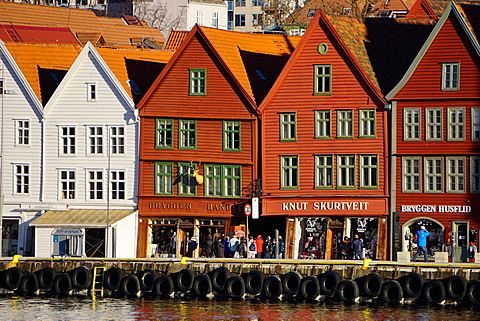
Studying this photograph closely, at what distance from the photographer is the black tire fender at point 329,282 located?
58094 mm

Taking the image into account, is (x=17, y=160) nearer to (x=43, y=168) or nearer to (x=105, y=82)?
(x=43, y=168)

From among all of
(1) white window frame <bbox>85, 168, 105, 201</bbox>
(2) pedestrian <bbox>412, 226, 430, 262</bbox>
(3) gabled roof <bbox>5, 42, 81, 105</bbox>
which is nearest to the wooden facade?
(2) pedestrian <bbox>412, 226, 430, 262</bbox>

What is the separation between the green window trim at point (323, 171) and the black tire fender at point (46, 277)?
15137 millimetres

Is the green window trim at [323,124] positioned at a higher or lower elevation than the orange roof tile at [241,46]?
lower

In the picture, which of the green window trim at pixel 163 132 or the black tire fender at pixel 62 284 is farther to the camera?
the green window trim at pixel 163 132

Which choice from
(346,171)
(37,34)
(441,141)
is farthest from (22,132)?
(37,34)

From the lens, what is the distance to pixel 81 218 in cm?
7238

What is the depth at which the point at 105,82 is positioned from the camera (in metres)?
74.1

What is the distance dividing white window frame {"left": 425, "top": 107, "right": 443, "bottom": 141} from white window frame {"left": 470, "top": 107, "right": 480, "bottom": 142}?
163 centimetres

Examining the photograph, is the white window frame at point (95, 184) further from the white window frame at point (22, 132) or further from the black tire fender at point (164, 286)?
the black tire fender at point (164, 286)

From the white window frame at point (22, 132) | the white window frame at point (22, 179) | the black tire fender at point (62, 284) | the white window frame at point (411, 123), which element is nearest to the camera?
the black tire fender at point (62, 284)

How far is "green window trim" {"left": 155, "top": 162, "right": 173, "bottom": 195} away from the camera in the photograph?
72375 millimetres

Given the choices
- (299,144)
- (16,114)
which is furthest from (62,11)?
(299,144)

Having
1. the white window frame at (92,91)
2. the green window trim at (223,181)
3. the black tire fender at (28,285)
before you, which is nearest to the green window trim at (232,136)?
the green window trim at (223,181)
